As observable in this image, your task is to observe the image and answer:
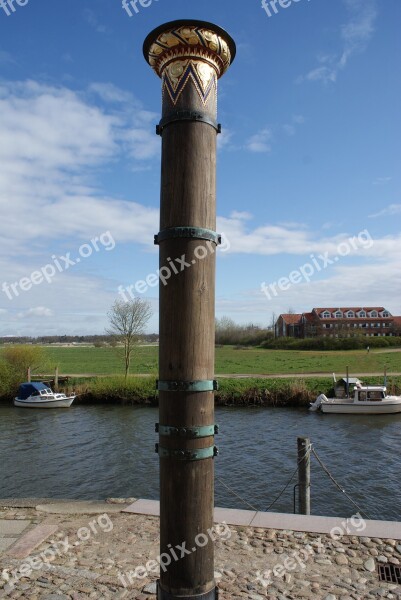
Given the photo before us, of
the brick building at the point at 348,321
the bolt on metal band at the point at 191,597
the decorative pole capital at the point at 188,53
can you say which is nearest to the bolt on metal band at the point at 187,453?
the bolt on metal band at the point at 191,597

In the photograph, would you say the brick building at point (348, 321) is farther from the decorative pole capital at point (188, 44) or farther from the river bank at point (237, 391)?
the decorative pole capital at point (188, 44)

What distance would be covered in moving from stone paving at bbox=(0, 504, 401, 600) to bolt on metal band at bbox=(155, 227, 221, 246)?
3.57 meters

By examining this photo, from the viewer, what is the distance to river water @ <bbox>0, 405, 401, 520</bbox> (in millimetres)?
12188

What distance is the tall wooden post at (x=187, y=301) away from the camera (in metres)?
3.14

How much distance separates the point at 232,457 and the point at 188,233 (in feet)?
46.1

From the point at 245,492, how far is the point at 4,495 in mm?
6424

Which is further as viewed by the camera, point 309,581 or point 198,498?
point 309,581

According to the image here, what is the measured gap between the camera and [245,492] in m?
12.2

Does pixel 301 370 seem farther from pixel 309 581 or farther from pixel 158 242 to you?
pixel 158 242

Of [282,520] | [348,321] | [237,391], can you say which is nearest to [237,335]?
[348,321]

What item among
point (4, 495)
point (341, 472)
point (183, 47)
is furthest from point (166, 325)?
point (341, 472)

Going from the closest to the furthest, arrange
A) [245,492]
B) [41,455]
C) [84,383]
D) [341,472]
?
[245,492] → [341,472] → [41,455] → [84,383]

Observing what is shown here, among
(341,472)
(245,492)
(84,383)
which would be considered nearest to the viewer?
(245,492)

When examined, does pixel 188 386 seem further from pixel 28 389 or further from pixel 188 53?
pixel 28 389
